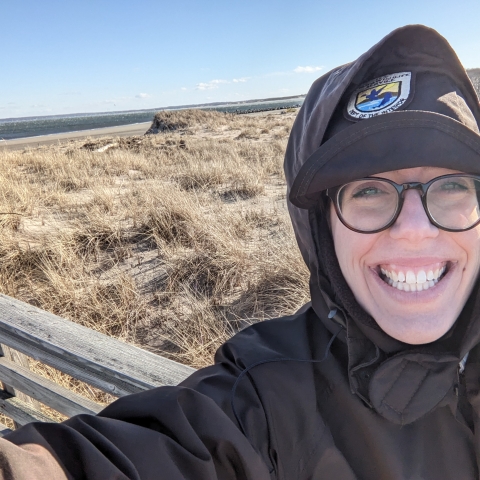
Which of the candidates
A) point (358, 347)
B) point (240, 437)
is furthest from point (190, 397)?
point (358, 347)

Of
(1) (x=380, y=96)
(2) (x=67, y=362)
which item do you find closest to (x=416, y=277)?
(1) (x=380, y=96)

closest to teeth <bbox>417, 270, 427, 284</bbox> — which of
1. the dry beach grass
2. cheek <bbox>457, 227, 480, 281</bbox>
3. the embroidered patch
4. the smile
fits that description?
the smile

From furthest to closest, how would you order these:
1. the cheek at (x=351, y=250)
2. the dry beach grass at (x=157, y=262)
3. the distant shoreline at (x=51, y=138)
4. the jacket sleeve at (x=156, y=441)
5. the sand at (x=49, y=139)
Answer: the sand at (x=49, y=139), the distant shoreline at (x=51, y=138), the dry beach grass at (x=157, y=262), the cheek at (x=351, y=250), the jacket sleeve at (x=156, y=441)

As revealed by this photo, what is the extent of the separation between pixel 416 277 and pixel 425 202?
0.18 m

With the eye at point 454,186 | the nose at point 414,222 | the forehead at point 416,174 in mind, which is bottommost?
the nose at point 414,222

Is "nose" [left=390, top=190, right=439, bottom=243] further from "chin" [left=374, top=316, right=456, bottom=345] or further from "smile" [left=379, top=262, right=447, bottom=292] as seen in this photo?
"chin" [left=374, top=316, right=456, bottom=345]

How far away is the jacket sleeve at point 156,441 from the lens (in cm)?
69

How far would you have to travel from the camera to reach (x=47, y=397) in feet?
5.85

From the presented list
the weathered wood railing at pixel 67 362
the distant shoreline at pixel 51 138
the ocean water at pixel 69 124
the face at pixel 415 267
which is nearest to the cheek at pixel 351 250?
the face at pixel 415 267

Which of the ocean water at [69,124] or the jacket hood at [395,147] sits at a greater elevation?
the ocean water at [69,124]

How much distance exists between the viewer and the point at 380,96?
0.94 m

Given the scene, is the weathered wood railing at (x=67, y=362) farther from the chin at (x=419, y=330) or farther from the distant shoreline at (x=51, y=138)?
the distant shoreline at (x=51, y=138)

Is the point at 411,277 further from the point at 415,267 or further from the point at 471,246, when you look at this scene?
the point at 471,246

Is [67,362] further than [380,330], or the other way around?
[67,362]
